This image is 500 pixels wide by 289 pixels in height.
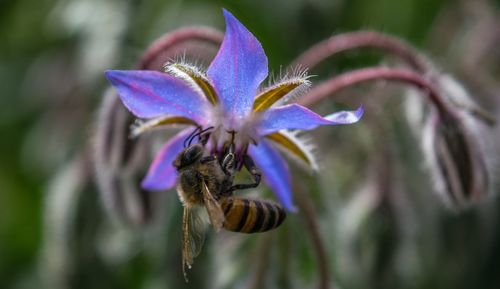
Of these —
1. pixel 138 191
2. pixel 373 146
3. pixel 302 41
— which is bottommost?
pixel 138 191

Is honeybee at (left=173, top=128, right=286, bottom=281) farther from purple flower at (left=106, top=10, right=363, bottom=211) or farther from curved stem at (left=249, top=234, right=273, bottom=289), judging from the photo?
curved stem at (left=249, top=234, right=273, bottom=289)

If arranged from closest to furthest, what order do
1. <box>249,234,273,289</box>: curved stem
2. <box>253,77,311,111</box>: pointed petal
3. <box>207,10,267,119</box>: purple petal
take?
1. <box>207,10,267,119</box>: purple petal
2. <box>253,77,311,111</box>: pointed petal
3. <box>249,234,273,289</box>: curved stem

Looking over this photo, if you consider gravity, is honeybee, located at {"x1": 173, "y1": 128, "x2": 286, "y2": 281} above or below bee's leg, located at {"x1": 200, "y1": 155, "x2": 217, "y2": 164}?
below

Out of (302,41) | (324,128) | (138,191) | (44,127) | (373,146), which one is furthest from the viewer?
(44,127)

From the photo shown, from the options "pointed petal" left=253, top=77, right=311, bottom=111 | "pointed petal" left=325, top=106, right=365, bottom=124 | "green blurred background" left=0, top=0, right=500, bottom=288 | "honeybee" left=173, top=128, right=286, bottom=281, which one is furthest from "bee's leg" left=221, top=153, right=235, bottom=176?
"green blurred background" left=0, top=0, right=500, bottom=288

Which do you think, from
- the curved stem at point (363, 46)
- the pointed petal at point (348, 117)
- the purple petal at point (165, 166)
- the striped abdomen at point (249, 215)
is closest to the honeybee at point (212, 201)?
the striped abdomen at point (249, 215)

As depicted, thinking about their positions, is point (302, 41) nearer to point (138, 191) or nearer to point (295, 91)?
point (138, 191)

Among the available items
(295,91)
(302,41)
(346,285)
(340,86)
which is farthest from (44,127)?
(295,91)
